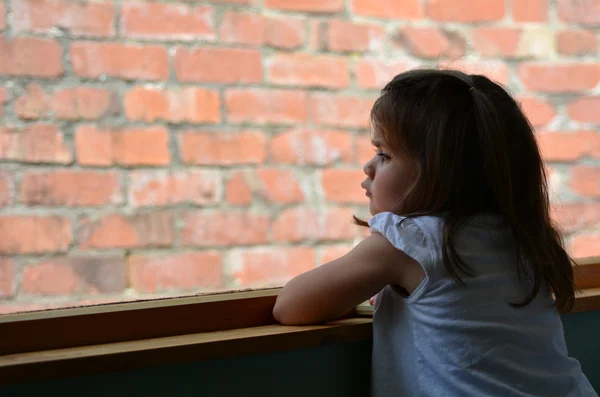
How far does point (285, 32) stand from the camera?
101cm

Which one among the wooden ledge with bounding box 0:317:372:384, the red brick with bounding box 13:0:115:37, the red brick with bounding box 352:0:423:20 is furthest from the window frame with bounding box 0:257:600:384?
the red brick with bounding box 352:0:423:20

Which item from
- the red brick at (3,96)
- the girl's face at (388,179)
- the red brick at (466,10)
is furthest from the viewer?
the red brick at (466,10)

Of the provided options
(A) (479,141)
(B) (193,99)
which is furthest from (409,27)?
(B) (193,99)

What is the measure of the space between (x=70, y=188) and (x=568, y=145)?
891mm

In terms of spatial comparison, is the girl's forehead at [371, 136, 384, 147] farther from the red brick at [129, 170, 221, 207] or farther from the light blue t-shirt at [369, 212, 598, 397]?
the red brick at [129, 170, 221, 207]

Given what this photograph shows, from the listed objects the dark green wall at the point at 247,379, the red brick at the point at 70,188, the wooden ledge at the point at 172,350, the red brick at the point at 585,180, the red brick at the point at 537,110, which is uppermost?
the red brick at the point at 537,110

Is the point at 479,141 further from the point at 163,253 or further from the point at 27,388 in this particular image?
the point at 27,388

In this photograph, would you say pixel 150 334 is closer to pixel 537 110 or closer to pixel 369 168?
pixel 369 168

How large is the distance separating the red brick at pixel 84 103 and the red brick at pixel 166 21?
9 centimetres

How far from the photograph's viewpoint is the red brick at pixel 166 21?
0.89m

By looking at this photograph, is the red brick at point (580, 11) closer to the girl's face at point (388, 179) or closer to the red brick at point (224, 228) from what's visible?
the girl's face at point (388, 179)

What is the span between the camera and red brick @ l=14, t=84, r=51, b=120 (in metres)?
0.83

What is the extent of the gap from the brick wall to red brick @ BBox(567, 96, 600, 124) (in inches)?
5.8

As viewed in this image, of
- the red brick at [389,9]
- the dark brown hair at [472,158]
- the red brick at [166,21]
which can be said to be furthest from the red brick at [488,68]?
the red brick at [166,21]
